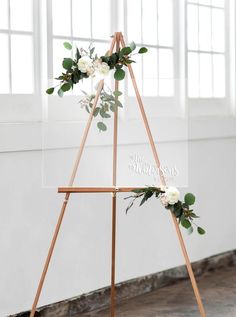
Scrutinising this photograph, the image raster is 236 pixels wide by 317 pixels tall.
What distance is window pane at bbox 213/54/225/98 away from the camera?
18.5ft

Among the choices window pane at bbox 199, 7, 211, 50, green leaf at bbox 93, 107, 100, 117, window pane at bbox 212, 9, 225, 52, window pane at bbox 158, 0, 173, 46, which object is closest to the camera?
green leaf at bbox 93, 107, 100, 117

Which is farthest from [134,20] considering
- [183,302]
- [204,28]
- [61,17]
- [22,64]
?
[183,302]

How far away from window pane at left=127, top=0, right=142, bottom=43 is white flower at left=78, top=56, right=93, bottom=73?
4.47 feet

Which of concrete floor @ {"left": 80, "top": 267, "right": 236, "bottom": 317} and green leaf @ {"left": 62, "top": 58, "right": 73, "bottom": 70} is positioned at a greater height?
green leaf @ {"left": 62, "top": 58, "right": 73, "bottom": 70}

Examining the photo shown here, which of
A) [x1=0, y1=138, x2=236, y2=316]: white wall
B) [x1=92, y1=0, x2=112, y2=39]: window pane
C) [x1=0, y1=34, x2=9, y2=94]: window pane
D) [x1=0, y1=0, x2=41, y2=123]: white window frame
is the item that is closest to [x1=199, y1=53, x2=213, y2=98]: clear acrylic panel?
[x1=0, y1=138, x2=236, y2=316]: white wall

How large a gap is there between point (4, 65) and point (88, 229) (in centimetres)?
111

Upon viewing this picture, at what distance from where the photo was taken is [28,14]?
4.02 metres

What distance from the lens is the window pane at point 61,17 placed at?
4180mm

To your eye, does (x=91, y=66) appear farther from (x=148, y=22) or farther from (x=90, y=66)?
(x=148, y=22)

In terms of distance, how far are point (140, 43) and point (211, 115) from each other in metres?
0.95

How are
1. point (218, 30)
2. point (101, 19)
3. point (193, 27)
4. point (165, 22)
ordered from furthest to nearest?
point (218, 30) → point (193, 27) → point (165, 22) → point (101, 19)

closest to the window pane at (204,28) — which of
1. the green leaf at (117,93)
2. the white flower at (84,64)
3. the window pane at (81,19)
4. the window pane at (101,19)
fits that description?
the window pane at (101,19)

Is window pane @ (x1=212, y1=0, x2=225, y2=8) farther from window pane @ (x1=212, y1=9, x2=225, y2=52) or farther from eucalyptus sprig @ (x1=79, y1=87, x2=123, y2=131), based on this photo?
eucalyptus sprig @ (x1=79, y1=87, x2=123, y2=131)

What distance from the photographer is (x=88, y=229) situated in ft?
14.4
